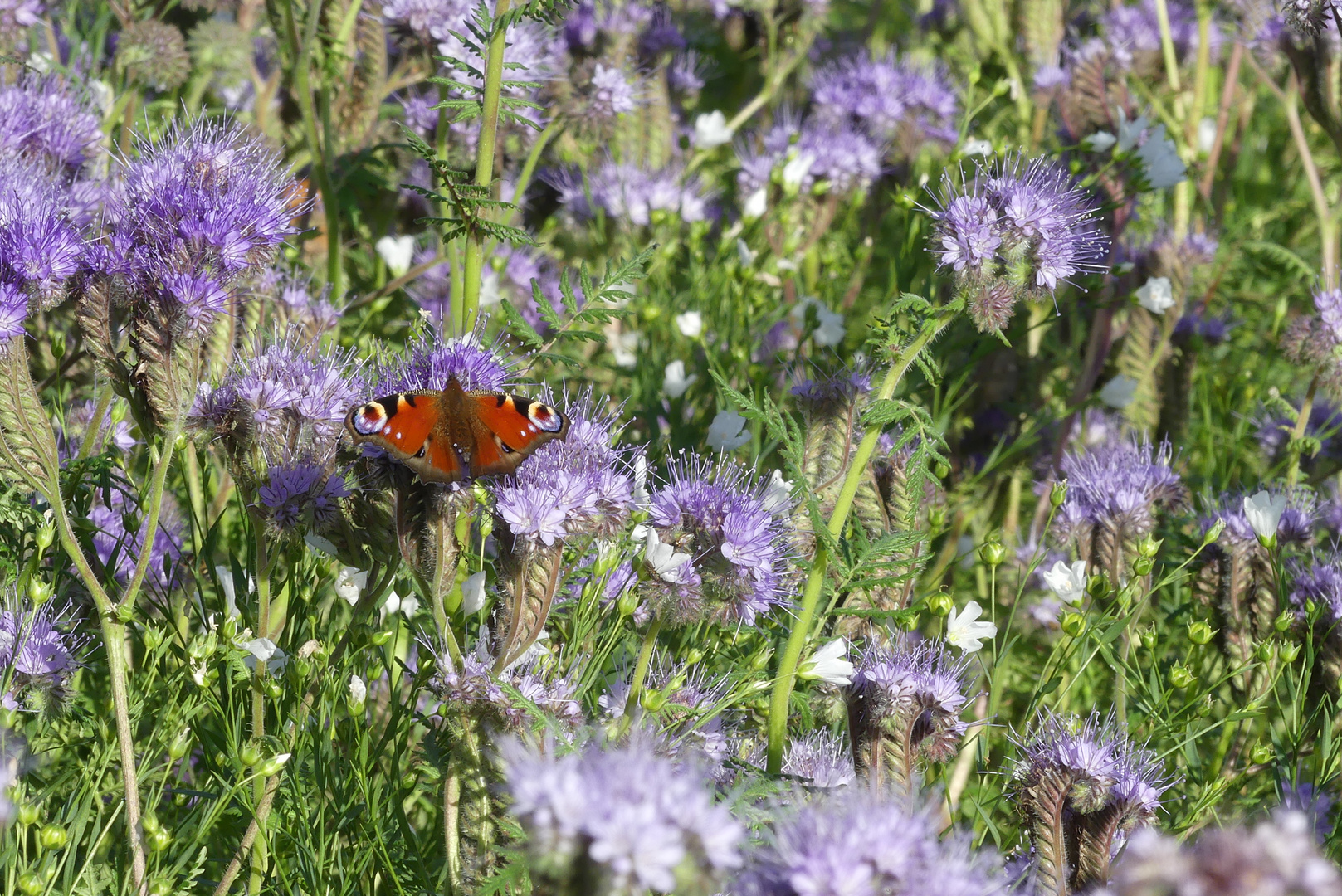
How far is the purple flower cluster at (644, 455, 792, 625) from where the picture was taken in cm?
244

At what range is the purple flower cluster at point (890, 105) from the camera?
5.03 m

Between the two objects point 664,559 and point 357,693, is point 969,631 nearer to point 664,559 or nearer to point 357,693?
point 664,559

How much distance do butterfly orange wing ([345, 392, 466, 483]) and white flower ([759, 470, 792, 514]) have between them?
70cm

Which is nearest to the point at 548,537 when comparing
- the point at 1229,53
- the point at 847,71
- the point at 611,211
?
the point at 611,211

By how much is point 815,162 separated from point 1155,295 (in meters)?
1.41

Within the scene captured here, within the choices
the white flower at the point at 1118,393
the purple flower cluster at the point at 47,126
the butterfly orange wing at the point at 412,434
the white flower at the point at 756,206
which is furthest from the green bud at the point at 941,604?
the purple flower cluster at the point at 47,126

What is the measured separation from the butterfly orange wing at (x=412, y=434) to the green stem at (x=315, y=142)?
1.62 metres

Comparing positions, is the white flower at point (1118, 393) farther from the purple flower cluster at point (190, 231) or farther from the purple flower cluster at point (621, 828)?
the purple flower cluster at point (621, 828)

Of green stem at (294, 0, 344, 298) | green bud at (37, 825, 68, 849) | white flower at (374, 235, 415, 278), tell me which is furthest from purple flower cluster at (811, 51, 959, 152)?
green bud at (37, 825, 68, 849)

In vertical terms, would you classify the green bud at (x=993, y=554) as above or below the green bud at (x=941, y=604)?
above

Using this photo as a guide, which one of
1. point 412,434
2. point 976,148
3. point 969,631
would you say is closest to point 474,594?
point 412,434

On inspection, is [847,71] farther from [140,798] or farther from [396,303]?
[140,798]

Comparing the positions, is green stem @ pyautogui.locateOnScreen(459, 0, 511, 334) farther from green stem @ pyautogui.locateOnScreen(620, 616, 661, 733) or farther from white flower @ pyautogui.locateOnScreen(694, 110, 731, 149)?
white flower @ pyautogui.locateOnScreen(694, 110, 731, 149)

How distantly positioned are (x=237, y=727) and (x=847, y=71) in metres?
4.00
